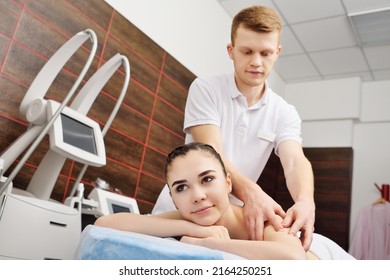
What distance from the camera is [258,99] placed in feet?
6.01

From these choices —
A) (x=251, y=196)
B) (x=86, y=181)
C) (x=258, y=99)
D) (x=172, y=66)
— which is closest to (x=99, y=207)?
(x=86, y=181)

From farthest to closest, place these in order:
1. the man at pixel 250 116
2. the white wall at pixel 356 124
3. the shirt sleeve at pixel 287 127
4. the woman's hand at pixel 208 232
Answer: the white wall at pixel 356 124 < the shirt sleeve at pixel 287 127 < the man at pixel 250 116 < the woman's hand at pixel 208 232

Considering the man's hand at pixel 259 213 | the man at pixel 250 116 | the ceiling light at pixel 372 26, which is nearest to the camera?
the man's hand at pixel 259 213

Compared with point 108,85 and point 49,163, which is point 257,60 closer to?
point 49,163

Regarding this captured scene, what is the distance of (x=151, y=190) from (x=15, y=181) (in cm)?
146

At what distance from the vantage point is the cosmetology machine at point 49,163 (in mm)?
1848

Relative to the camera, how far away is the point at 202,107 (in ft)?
5.58

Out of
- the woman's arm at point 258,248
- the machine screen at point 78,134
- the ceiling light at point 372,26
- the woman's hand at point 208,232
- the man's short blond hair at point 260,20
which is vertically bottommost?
the woman's arm at point 258,248

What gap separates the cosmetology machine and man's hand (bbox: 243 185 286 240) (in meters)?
1.14

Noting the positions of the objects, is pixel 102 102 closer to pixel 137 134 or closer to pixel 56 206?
pixel 137 134

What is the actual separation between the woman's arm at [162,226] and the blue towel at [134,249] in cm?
22

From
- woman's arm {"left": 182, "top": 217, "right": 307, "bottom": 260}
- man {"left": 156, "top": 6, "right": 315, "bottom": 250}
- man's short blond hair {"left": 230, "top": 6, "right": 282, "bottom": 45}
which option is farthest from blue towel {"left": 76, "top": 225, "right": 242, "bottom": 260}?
man's short blond hair {"left": 230, "top": 6, "right": 282, "bottom": 45}

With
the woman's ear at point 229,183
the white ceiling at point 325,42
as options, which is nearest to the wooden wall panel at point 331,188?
the white ceiling at point 325,42

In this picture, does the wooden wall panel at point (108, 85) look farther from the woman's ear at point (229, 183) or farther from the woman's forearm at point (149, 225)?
the woman's ear at point (229, 183)
